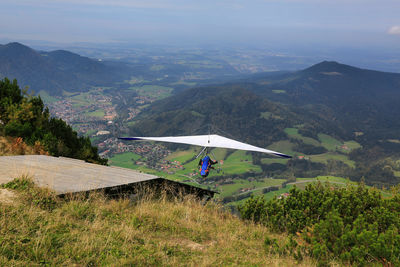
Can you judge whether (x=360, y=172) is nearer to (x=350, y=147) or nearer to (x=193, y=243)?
(x=350, y=147)

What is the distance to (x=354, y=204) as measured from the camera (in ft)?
25.7

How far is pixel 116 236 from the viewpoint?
16.0ft

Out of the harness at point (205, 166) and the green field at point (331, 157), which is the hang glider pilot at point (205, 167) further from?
the green field at point (331, 157)

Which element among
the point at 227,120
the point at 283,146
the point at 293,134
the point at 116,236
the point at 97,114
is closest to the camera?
the point at 116,236

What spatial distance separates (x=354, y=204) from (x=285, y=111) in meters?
194

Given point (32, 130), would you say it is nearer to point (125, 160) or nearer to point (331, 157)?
point (125, 160)

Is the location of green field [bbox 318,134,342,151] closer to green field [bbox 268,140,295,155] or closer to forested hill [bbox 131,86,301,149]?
forested hill [bbox 131,86,301,149]

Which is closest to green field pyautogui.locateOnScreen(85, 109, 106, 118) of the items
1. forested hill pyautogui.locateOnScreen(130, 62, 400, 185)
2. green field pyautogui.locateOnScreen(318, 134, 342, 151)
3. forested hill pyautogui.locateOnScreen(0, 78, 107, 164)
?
forested hill pyautogui.locateOnScreen(130, 62, 400, 185)

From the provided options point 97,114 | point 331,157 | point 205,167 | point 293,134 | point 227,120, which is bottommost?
point 331,157

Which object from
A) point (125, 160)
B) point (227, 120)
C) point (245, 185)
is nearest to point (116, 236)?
point (245, 185)

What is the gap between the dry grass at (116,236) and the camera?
153 inches

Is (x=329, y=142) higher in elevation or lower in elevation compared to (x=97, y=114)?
lower

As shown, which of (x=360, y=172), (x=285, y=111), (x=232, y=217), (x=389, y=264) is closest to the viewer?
(x=389, y=264)

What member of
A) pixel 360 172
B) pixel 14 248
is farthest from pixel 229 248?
pixel 360 172
